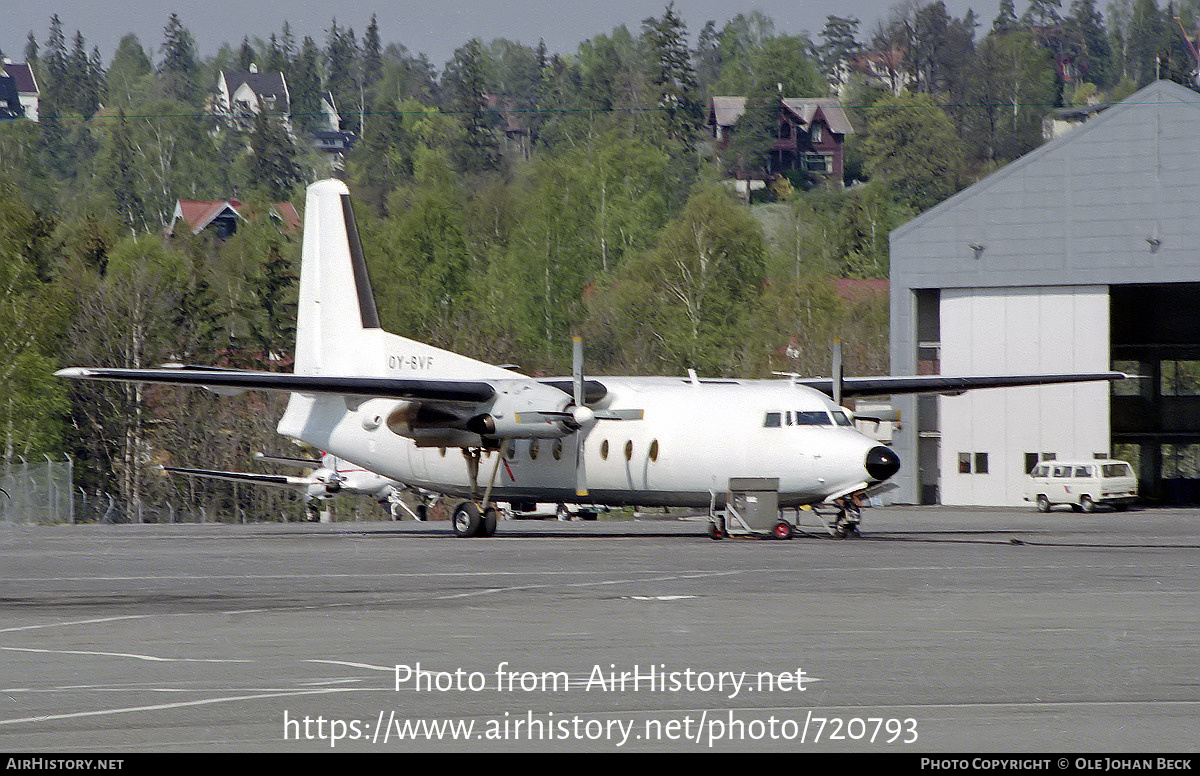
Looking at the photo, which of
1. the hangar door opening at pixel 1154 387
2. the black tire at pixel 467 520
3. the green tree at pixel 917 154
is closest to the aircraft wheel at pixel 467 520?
the black tire at pixel 467 520

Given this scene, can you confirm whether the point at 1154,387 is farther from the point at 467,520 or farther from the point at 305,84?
the point at 305,84

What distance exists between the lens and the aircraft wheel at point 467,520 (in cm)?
2658

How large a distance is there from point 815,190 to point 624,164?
2422 inches

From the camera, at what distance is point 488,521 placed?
26656 millimetres

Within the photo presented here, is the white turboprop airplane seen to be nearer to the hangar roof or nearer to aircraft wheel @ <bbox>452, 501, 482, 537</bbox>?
aircraft wheel @ <bbox>452, 501, 482, 537</bbox>

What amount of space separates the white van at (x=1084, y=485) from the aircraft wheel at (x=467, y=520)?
70.0 ft

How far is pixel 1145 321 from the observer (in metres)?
53.2

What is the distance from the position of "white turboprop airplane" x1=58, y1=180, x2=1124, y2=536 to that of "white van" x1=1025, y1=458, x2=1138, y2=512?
13.5 meters

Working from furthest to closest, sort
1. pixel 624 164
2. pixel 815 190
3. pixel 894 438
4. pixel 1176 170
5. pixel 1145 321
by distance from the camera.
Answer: pixel 815 190
pixel 624 164
pixel 1145 321
pixel 894 438
pixel 1176 170

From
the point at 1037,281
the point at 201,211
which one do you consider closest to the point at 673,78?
the point at 201,211

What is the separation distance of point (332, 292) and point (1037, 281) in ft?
79.6

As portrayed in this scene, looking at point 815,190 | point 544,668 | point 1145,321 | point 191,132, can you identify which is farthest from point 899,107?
point 544,668

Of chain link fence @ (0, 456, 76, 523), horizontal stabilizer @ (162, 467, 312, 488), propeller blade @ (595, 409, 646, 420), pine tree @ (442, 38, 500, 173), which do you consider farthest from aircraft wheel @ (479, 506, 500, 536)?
pine tree @ (442, 38, 500, 173)
